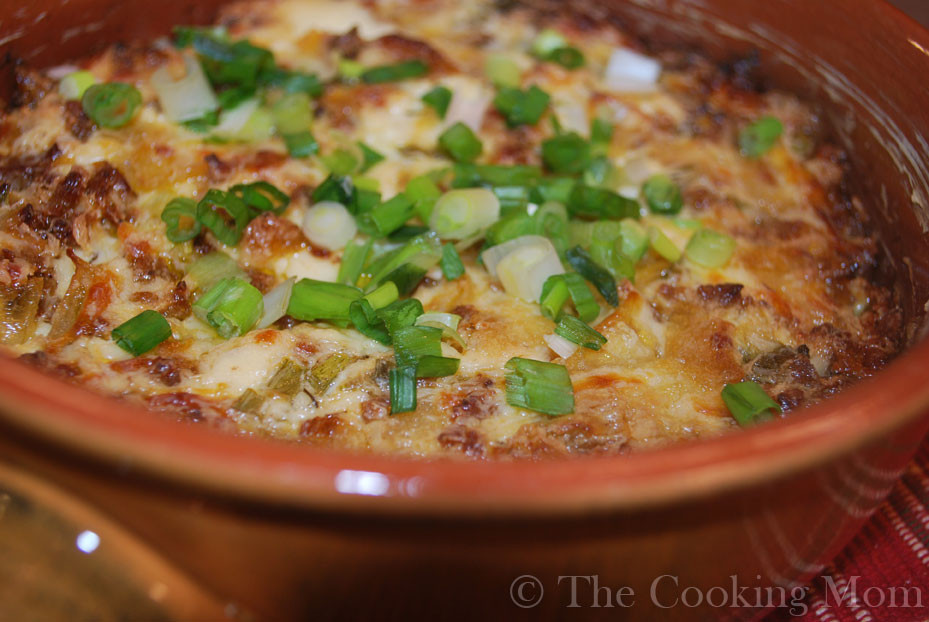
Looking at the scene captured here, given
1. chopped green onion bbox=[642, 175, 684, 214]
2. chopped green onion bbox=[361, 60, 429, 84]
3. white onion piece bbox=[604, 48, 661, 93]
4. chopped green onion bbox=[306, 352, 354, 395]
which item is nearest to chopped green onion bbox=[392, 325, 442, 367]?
chopped green onion bbox=[306, 352, 354, 395]

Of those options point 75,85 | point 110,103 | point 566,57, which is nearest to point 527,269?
point 566,57

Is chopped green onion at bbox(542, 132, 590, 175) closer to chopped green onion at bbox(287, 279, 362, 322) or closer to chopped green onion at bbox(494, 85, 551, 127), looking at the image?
chopped green onion at bbox(494, 85, 551, 127)

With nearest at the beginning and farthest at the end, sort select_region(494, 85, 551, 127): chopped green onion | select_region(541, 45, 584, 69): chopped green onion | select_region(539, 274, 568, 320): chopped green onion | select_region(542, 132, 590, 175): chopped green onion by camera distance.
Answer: select_region(539, 274, 568, 320): chopped green onion < select_region(542, 132, 590, 175): chopped green onion < select_region(494, 85, 551, 127): chopped green onion < select_region(541, 45, 584, 69): chopped green onion

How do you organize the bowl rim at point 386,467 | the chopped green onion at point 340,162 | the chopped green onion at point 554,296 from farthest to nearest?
the chopped green onion at point 340,162
the chopped green onion at point 554,296
the bowl rim at point 386,467

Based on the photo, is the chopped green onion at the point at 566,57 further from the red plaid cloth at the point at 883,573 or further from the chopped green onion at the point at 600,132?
the red plaid cloth at the point at 883,573

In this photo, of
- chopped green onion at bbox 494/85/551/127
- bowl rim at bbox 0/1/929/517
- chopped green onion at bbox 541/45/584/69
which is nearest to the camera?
bowl rim at bbox 0/1/929/517

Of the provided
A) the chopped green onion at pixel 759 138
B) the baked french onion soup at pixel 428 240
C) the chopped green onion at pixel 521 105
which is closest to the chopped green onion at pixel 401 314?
the baked french onion soup at pixel 428 240

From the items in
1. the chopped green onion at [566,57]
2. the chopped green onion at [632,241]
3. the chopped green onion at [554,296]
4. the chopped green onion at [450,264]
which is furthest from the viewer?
the chopped green onion at [566,57]
